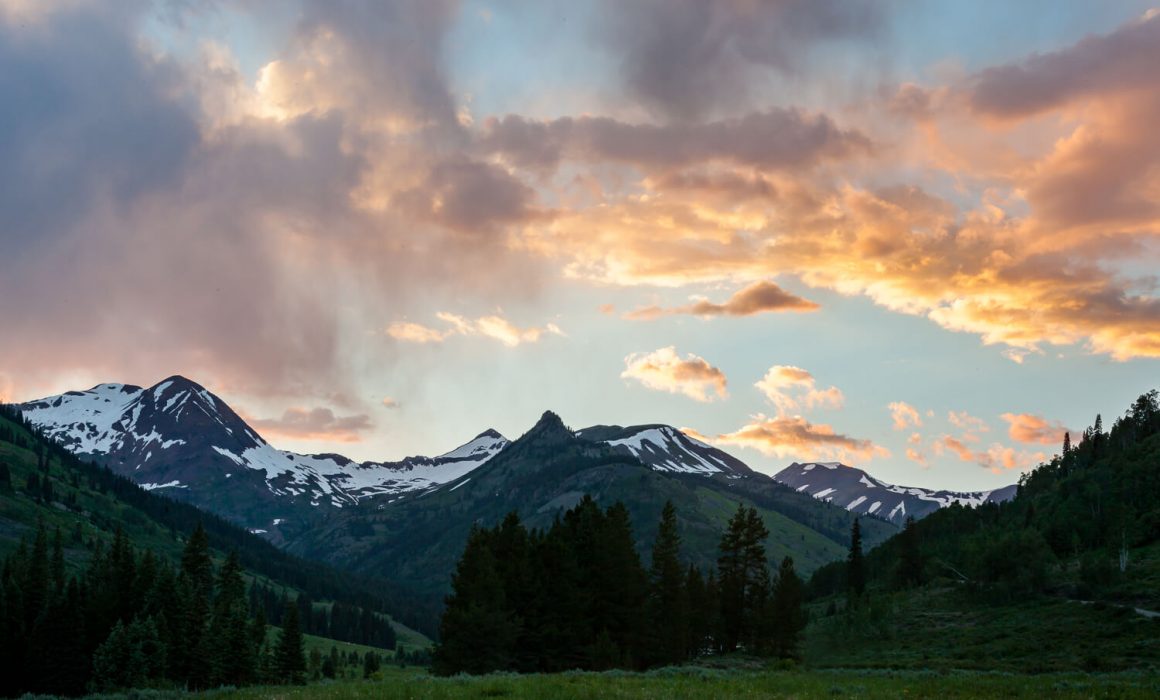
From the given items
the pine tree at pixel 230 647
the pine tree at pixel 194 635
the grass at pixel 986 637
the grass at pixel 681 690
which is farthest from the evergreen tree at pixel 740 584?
the grass at pixel 681 690

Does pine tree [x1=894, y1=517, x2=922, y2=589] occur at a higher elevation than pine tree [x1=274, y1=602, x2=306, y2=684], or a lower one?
higher

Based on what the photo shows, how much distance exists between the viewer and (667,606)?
80500mm

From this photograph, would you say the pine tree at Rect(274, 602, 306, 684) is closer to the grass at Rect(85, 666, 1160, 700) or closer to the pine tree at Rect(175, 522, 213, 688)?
the pine tree at Rect(175, 522, 213, 688)

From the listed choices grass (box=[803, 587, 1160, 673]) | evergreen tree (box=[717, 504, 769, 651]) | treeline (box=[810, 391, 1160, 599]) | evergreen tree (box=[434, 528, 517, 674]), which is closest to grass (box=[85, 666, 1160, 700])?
evergreen tree (box=[434, 528, 517, 674])

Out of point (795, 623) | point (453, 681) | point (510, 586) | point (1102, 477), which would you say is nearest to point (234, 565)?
point (510, 586)

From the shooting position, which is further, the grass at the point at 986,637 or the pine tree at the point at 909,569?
the pine tree at the point at 909,569

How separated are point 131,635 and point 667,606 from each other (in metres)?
57.7

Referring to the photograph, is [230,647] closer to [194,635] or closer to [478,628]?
[194,635]

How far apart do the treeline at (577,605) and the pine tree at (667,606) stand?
0.10 metres

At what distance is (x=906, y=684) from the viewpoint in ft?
109

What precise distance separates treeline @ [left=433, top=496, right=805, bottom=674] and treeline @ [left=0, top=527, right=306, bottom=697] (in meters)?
40.7

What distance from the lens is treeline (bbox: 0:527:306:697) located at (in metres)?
91.4

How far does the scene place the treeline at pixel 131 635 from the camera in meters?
91.4

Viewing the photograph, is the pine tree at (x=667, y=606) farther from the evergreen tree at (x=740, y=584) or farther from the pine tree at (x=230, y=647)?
the pine tree at (x=230, y=647)
